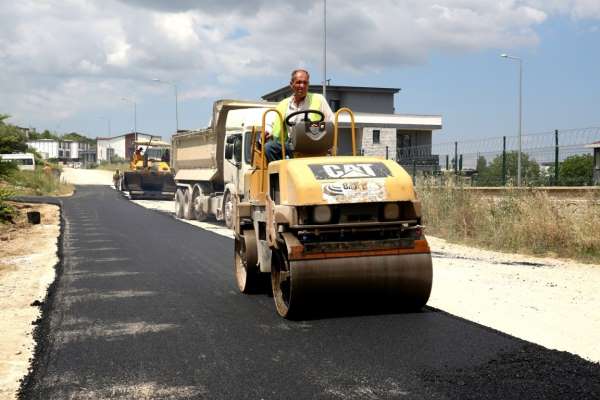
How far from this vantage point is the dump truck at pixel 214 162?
595 inches

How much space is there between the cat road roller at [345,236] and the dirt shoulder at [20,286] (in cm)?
235

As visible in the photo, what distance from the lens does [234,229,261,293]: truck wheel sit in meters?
7.50

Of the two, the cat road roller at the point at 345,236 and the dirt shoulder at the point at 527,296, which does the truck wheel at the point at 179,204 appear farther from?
the cat road roller at the point at 345,236

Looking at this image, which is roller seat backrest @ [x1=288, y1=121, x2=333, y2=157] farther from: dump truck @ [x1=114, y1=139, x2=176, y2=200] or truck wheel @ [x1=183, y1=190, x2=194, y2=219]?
dump truck @ [x1=114, y1=139, x2=176, y2=200]

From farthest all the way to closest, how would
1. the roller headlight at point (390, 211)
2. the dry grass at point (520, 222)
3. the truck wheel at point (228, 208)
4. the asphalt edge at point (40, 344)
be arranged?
1. the truck wheel at point (228, 208)
2. the dry grass at point (520, 222)
3. the roller headlight at point (390, 211)
4. the asphalt edge at point (40, 344)

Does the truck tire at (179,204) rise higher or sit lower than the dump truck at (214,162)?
lower

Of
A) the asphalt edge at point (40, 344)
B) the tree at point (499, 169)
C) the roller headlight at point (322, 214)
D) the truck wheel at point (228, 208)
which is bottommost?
the asphalt edge at point (40, 344)

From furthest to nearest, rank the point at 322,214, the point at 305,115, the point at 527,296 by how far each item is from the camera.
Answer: the point at 527,296 → the point at 305,115 → the point at 322,214

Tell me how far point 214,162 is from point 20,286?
9.97 m

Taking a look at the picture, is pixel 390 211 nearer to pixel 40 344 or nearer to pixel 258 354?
pixel 258 354

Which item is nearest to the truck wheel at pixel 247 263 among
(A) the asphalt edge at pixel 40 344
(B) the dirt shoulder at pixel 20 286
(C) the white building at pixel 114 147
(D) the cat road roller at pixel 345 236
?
(D) the cat road roller at pixel 345 236

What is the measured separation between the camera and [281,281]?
6547mm

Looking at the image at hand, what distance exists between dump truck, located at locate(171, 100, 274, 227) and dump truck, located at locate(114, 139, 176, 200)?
25.7 ft

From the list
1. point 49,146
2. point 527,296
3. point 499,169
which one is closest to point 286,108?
point 527,296
